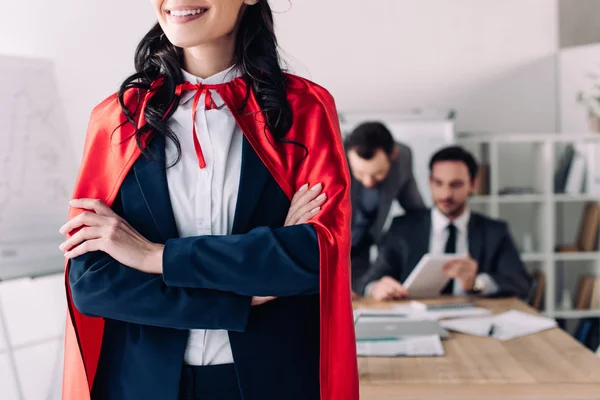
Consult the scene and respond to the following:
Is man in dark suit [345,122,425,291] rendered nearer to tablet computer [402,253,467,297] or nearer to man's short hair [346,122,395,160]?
man's short hair [346,122,395,160]

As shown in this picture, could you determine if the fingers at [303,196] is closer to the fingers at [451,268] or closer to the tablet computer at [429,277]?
the tablet computer at [429,277]

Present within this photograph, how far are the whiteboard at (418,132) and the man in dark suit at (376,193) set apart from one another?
0.15 ft

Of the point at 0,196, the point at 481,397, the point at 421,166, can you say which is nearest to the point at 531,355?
the point at 481,397

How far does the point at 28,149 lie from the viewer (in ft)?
9.48

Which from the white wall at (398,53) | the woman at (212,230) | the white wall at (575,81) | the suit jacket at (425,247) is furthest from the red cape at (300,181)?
the white wall at (575,81)

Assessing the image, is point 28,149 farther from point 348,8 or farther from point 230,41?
point 348,8

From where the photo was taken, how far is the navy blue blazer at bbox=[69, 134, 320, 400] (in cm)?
114

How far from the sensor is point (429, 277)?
2.92m

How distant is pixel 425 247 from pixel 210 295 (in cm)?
276

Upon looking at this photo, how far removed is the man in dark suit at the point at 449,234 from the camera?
3686 millimetres

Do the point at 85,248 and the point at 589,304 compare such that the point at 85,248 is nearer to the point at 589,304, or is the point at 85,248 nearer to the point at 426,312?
the point at 426,312

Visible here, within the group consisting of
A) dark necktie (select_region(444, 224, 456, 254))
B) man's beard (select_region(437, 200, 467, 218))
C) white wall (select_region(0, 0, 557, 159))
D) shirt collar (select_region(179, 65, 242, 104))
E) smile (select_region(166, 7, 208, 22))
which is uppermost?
white wall (select_region(0, 0, 557, 159))

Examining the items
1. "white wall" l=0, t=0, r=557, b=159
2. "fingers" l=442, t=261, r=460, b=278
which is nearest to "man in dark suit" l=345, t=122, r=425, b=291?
"white wall" l=0, t=0, r=557, b=159

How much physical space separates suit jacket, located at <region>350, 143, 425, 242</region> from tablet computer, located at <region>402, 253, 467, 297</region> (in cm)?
145
